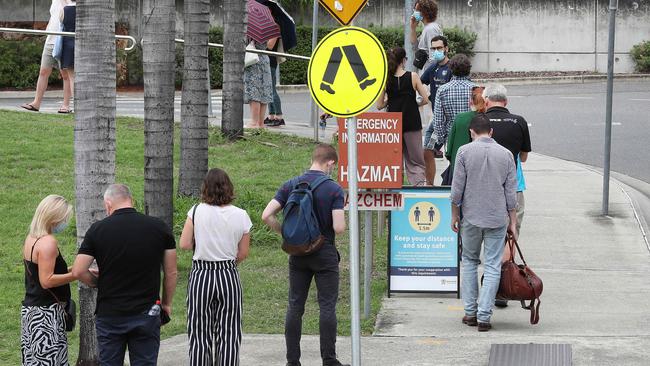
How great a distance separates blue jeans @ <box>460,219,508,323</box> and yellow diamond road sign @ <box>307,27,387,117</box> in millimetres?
2363

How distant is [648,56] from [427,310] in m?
23.3

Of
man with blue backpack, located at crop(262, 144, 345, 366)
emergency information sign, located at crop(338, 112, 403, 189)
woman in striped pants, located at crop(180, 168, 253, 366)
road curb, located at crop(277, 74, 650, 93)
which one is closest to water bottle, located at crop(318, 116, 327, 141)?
emergency information sign, located at crop(338, 112, 403, 189)

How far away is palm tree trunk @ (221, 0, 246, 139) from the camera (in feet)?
51.4

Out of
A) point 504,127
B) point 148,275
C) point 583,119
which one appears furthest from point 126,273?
point 583,119

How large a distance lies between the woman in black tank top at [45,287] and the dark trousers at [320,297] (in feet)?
5.35

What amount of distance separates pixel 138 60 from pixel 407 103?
16175 millimetres

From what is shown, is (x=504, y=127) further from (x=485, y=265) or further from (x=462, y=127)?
(x=485, y=265)

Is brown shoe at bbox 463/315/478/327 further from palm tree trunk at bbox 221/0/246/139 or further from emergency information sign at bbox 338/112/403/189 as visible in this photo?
Result: palm tree trunk at bbox 221/0/246/139

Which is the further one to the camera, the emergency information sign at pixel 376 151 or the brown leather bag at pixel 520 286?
the emergency information sign at pixel 376 151

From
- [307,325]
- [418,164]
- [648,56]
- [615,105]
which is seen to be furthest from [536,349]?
[648,56]

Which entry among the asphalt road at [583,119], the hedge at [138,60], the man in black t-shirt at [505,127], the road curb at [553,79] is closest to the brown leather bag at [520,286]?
the man in black t-shirt at [505,127]

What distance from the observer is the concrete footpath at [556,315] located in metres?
9.13

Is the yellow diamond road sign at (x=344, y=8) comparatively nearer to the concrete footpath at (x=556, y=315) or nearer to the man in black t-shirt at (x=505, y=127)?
the concrete footpath at (x=556, y=315)

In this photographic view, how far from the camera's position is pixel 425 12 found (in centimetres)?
1530
